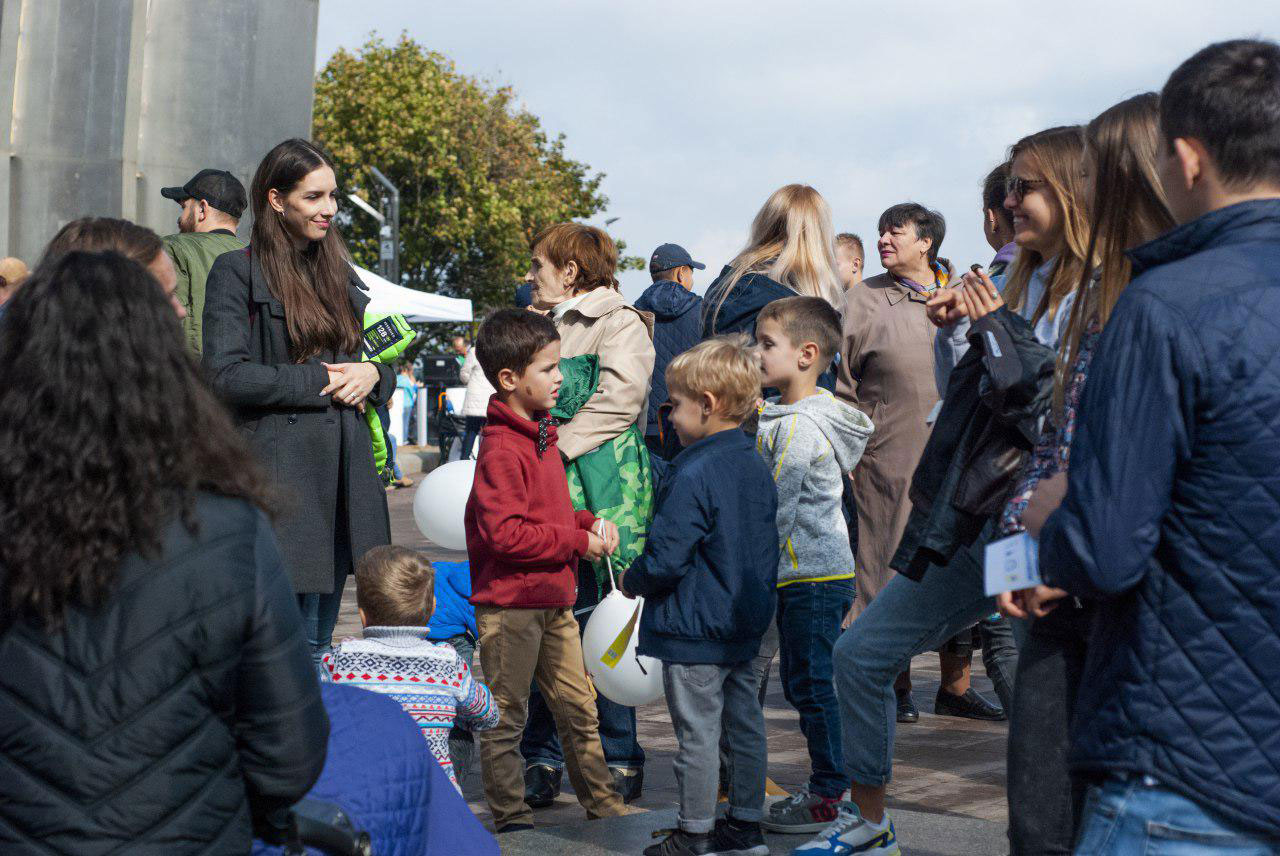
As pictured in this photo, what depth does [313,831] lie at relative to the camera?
2.37 meters

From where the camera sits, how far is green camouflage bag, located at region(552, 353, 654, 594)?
17.9 ft

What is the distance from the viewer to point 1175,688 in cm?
216

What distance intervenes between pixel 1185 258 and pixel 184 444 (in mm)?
1513

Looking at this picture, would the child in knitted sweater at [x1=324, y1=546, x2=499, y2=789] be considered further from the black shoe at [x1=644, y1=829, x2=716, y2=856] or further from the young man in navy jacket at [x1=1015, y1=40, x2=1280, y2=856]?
the young man in navy jacket at [x1=1015, y1=40, x2=1280, y2=856]

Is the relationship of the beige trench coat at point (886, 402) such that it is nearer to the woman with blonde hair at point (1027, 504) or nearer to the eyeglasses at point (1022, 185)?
the eyeglasses at point (1022, 185)

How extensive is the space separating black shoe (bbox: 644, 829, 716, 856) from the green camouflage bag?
1.19m

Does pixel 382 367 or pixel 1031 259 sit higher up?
pixel 1031 259

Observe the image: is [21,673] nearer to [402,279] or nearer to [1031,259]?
[1031,259]

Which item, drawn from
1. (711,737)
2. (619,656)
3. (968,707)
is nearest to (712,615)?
(711,737)

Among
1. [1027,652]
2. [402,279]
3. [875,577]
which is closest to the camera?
[1027,652]

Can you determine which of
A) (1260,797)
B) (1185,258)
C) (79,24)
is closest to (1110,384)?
(1185,258)

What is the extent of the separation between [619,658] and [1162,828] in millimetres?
3098

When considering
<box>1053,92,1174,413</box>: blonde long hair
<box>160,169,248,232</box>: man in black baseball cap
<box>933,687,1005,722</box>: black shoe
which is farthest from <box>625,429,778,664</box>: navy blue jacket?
<box>933,687,1005,722</box>: black shoe

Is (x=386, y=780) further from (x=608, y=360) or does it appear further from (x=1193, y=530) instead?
(x=608, y=360)
